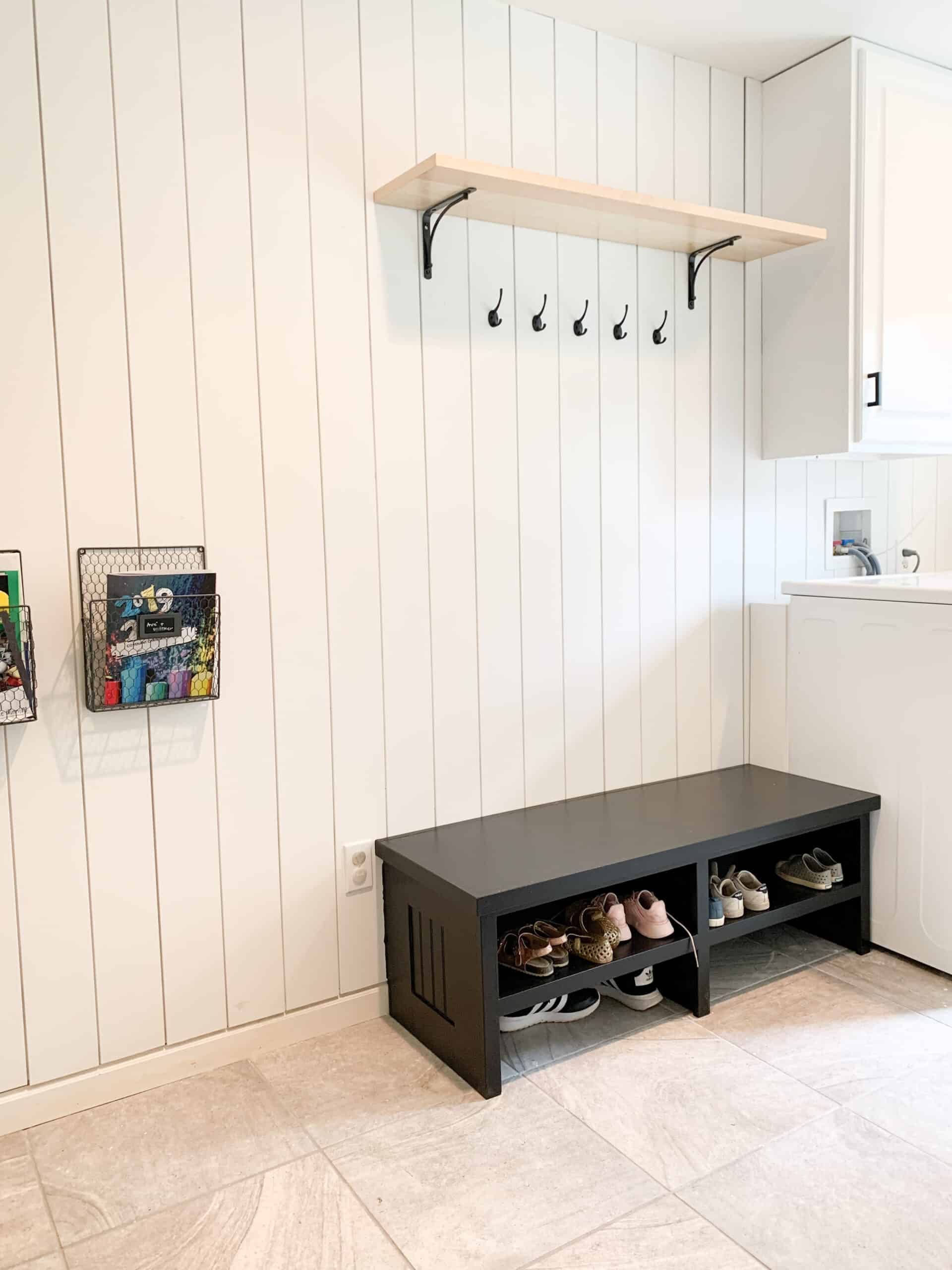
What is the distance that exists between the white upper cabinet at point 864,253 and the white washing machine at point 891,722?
1.42 feet

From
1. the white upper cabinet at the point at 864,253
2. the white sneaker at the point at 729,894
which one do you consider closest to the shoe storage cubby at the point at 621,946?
the white sneaker at the point at 729,894

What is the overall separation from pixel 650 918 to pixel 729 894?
0.27m

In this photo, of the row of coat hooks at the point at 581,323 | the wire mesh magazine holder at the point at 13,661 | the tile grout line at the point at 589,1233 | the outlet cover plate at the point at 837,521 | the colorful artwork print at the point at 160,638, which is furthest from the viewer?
the outlet cover plate at the point at 837,521

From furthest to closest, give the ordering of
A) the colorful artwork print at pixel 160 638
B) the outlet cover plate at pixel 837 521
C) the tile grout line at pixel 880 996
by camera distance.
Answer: the outlet cover plate at pixel 837 521 < the tile grout line at pixel 880 996 < the colorful artwork print at pixel 160 638

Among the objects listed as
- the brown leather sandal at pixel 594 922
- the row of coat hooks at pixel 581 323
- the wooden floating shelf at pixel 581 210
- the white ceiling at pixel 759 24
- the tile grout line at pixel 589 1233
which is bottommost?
the tile grout line at pixel 589 1233

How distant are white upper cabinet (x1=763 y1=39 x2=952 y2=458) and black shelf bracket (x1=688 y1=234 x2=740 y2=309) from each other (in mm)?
293

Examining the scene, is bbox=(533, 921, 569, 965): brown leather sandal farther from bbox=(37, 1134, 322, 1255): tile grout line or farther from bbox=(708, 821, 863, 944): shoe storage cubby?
bbox=(37, 1134, 322, 1255): tile grout line

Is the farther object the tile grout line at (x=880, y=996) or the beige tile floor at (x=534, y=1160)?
the tile grout line at (x=880, y=996)

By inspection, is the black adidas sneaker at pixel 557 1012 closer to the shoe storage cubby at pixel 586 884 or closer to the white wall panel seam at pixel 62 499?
the shoe storage cubby at pixel 586 884

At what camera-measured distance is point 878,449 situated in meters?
2.54

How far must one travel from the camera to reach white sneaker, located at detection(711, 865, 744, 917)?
2.22 meters

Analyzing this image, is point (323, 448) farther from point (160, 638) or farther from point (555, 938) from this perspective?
point (555, 938)

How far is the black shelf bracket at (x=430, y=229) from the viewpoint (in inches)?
80.5

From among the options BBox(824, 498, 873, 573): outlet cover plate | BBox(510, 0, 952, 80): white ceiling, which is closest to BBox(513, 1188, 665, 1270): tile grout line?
BBox(824, 498, 873, 573): outlet cover plate
